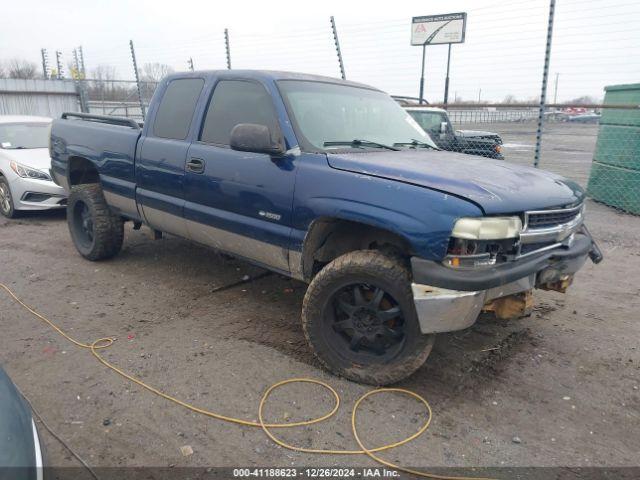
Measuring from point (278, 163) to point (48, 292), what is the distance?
2.75m

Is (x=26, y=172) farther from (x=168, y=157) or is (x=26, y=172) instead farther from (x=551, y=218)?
(x=551, y=218)

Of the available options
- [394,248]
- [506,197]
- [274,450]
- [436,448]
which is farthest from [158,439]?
[506,197]

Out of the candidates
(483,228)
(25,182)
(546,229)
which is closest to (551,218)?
(546,229)

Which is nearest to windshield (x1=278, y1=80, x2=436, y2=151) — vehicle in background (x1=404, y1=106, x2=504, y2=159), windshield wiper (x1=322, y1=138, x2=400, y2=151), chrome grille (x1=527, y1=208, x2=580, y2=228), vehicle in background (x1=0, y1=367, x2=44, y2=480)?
windshield wiper (x1=322, y1=138, x2=400, y2=151)

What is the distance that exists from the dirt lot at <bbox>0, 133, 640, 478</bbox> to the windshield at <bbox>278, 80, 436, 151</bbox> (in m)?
1.54

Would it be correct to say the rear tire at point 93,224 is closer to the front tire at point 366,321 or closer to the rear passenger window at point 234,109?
the rear passenger window at point 234,109

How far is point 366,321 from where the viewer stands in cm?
311

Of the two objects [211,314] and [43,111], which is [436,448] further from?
[43,111]

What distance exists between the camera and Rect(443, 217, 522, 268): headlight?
2.63 metres

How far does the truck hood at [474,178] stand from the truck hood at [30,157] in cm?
591

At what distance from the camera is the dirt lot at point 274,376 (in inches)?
101

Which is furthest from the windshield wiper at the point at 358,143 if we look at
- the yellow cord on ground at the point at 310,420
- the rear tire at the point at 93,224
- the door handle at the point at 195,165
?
the rear tire at the point at 93,224

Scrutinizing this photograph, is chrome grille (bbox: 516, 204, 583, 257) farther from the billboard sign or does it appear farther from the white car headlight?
the billboard sign

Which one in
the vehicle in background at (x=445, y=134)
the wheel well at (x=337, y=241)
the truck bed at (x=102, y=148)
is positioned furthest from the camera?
the vehicle in background at (x=445, y=134)
